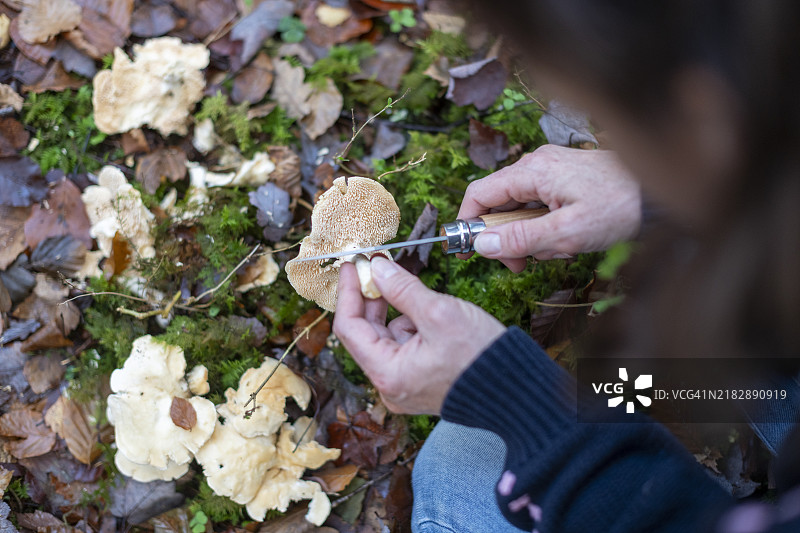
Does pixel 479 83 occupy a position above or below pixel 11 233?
above

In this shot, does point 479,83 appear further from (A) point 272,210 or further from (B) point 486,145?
(A) point 272,210

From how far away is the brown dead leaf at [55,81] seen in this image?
335cm

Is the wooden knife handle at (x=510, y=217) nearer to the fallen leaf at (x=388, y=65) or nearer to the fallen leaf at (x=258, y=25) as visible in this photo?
the fallen leaf at (x=388, y=65)

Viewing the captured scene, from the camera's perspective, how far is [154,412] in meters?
2.59

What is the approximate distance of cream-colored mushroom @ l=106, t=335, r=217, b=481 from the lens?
2543 millimetres

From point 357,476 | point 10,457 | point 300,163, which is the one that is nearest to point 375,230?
point 300,163

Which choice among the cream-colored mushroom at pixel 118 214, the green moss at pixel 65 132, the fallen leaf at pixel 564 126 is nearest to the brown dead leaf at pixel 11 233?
the green moss at pixel 65 132

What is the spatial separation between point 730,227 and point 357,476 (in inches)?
91.6

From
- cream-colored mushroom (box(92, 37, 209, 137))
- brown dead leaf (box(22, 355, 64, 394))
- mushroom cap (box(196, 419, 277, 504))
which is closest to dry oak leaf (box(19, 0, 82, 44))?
cream-colored mushroom (box(92, 37, 209, 137))

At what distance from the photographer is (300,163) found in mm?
3150

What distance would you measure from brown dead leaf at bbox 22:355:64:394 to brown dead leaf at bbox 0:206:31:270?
0.61 m

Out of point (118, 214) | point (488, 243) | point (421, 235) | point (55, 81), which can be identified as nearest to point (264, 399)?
point (421, 235)

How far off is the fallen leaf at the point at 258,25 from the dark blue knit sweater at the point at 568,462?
267cm

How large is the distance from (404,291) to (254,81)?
7.12 feet
